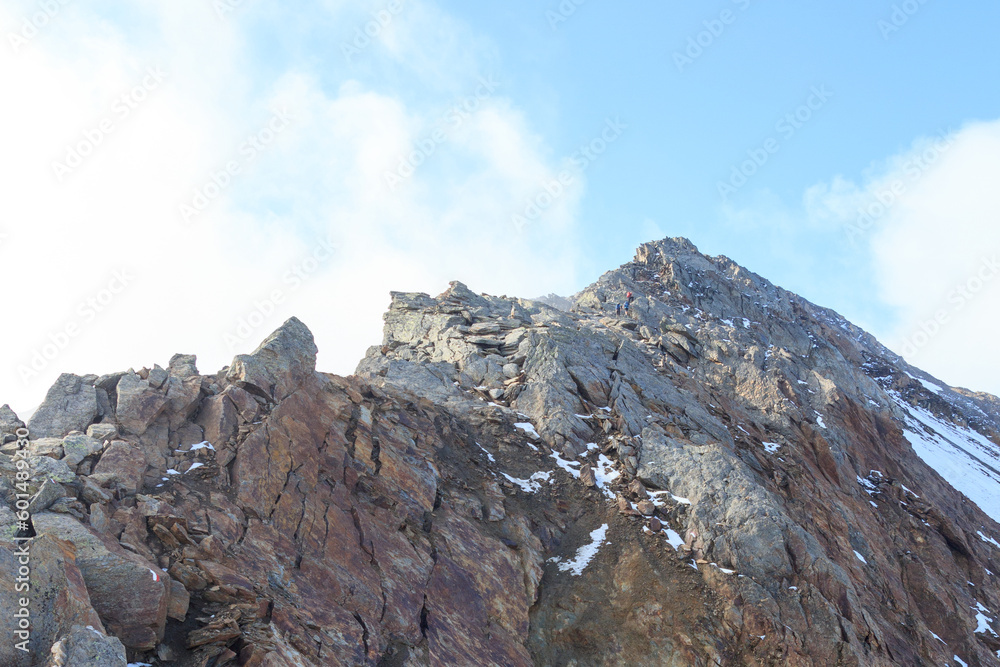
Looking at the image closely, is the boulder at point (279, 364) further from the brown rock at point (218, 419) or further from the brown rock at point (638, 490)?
the brown rock at point (638, 490)

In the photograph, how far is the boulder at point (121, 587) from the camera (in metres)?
12.0

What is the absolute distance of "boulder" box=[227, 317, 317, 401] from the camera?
74.1ft

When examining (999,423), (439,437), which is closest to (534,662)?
(439,437)

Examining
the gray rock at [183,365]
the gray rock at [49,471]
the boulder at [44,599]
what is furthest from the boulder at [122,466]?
the gray rock at [183,365]

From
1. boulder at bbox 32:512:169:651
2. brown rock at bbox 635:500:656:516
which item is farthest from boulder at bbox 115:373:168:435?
brown rock at bbox 635:500:656:516

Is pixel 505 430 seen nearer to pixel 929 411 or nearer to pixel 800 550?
pixel 800 550

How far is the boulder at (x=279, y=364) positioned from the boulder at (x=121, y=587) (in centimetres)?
983

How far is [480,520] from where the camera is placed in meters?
23.4

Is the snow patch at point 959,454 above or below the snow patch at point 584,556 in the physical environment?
above

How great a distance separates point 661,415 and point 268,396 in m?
20.5

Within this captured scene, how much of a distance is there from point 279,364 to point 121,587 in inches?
477

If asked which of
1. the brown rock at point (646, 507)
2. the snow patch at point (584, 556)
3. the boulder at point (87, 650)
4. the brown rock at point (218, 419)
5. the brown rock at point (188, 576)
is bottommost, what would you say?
the boulder at point (87, 650)

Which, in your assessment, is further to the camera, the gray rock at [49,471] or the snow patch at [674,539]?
the snow patch at [674,539]

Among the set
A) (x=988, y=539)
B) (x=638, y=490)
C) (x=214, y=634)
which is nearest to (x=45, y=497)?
(x=214, y=634)
